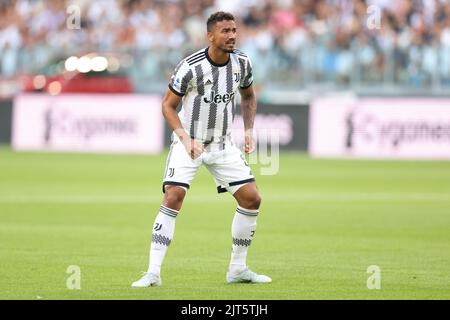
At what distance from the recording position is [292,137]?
30.2 metres

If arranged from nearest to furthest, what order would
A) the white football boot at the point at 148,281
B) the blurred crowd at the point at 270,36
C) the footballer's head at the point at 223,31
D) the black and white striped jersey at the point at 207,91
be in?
1. the white football boot at the point at 148,281
2. the footballer's head at the point at 223,31
3. the black and white striped jersey at the point at 207,91
4. the blurred crowd at the point at 270,36

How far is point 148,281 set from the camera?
9.68 meters

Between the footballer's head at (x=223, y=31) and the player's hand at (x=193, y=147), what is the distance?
2.89 feet

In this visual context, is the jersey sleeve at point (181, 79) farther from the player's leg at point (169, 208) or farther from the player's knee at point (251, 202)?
the player's knee at point (251, 202)

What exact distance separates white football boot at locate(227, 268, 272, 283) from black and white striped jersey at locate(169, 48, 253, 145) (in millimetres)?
1242

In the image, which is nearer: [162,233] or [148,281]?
[148,281]

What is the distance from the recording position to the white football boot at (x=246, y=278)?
33.3 feet

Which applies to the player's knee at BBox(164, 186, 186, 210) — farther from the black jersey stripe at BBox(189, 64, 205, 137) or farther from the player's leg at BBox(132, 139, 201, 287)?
the black jersey stripe at BBox(189, 64, 205, 137)

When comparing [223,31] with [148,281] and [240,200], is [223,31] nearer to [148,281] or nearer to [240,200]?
[240,200]

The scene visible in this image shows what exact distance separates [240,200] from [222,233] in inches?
172

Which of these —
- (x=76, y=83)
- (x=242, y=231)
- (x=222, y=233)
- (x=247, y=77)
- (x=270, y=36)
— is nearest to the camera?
(x=242, y=231)

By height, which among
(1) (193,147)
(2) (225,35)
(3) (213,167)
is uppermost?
(2) (225,35)

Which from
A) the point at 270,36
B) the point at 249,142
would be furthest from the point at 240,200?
the point at 270,36

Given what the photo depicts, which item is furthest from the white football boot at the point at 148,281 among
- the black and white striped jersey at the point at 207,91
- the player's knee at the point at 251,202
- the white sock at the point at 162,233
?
the black and white striped jersey at the point at 207,91
